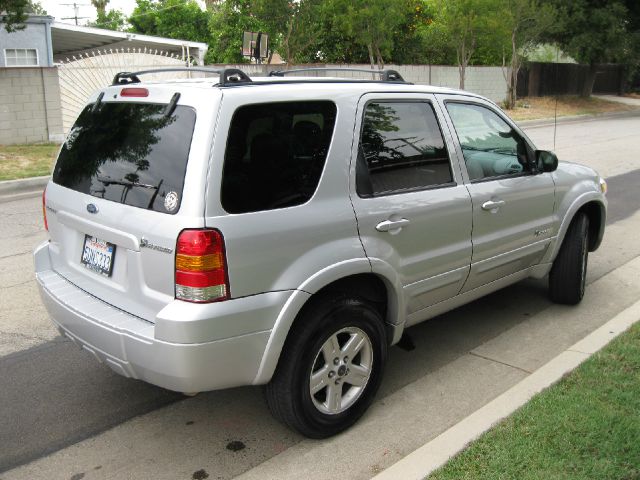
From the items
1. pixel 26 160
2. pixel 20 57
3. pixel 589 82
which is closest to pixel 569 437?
pixel 26 160

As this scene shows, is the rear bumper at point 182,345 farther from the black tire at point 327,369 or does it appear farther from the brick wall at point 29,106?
the brick wall at point 29,106

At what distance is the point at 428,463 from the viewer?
10.4 feet

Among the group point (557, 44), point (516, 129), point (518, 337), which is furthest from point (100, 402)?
point (557, 44)

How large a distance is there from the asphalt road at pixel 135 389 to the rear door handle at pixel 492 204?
3.34 ft

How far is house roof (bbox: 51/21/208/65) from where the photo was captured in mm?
24594

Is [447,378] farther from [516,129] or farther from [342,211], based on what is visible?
[516,129]

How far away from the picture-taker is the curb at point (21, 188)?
11.4 m

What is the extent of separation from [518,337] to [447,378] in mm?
945

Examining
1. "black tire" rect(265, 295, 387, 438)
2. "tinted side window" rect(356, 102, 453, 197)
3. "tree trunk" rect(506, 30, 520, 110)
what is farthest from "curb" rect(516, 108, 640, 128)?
"black tire" rect(265, 295, 387, 438)

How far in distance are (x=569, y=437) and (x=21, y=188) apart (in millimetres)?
11021

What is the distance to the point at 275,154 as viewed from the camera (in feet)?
10.7

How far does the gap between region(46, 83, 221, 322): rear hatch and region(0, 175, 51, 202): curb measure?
8.20m

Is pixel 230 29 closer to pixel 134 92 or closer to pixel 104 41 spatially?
pixel 104 41

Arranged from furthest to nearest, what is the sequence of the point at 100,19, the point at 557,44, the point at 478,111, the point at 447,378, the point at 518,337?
the point at 100,19 < the point at 557,44 < the point at 518,337 < the point at 478,111 < the point at 447,378
